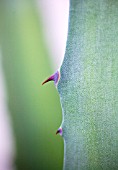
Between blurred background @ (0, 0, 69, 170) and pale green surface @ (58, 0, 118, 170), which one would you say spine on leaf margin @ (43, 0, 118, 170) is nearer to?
pale green surface @ (58, 0, 118, 170)

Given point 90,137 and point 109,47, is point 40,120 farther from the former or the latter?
point 109,47

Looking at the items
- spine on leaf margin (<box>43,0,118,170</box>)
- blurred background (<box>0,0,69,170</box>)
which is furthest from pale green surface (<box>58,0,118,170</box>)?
blurred background (<box>0,0,69,170</box>)

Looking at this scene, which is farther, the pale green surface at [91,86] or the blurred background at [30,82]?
the blurred background at [30,82]

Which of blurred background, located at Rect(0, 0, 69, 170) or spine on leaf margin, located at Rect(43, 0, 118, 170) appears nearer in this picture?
spine on leaf margin, located at Rect(43, 0, 118, 170)

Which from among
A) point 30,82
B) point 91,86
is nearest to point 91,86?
point 91,86

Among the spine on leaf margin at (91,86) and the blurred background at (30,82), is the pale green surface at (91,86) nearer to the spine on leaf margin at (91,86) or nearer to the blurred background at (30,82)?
the spine on leaf margin at (91,86)

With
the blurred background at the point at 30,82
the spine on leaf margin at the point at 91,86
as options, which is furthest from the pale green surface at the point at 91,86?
the blurred background at the point at 30,82

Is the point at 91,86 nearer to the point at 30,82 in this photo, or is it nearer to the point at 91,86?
the point at 91,86

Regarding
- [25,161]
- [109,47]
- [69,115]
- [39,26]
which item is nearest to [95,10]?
[109,47]
